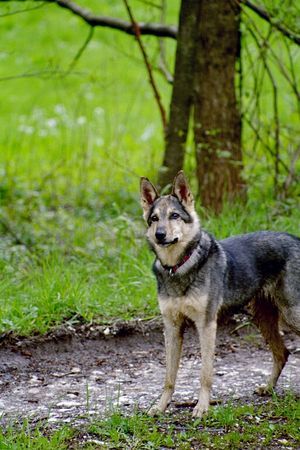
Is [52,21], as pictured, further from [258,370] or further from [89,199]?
[258,370]

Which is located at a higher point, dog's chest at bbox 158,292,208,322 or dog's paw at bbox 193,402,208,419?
dog's chest at bbox 158,292,208,322

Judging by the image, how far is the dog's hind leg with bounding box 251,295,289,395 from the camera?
592cm

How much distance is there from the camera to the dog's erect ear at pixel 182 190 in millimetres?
5430

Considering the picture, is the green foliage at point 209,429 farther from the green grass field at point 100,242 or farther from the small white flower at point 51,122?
the small white flower at point 51,122

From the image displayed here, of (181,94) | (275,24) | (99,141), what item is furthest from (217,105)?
(99,141)

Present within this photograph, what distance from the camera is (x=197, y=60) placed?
874 cm

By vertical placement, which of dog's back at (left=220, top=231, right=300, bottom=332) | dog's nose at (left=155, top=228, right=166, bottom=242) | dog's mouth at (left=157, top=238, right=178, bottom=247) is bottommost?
dog's back at (left=220, top=231, right=300, bottom=332)

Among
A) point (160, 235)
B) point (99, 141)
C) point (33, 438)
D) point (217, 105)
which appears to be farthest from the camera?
point (99, 141)

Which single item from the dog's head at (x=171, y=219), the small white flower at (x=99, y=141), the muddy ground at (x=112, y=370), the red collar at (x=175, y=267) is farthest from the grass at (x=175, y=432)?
the small white flower at (x=99, y=141)

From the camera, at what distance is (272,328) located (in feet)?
19.6

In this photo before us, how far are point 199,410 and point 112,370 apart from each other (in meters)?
1.16

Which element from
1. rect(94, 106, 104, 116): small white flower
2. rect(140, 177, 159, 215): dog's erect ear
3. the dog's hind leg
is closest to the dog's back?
the dog's hind leg

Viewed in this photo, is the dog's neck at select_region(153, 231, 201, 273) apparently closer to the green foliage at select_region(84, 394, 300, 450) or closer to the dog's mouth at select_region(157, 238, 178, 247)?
the dog's mouth at select_region(157, 238, 178, 247)

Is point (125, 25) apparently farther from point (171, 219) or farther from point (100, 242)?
point (171, 219)
